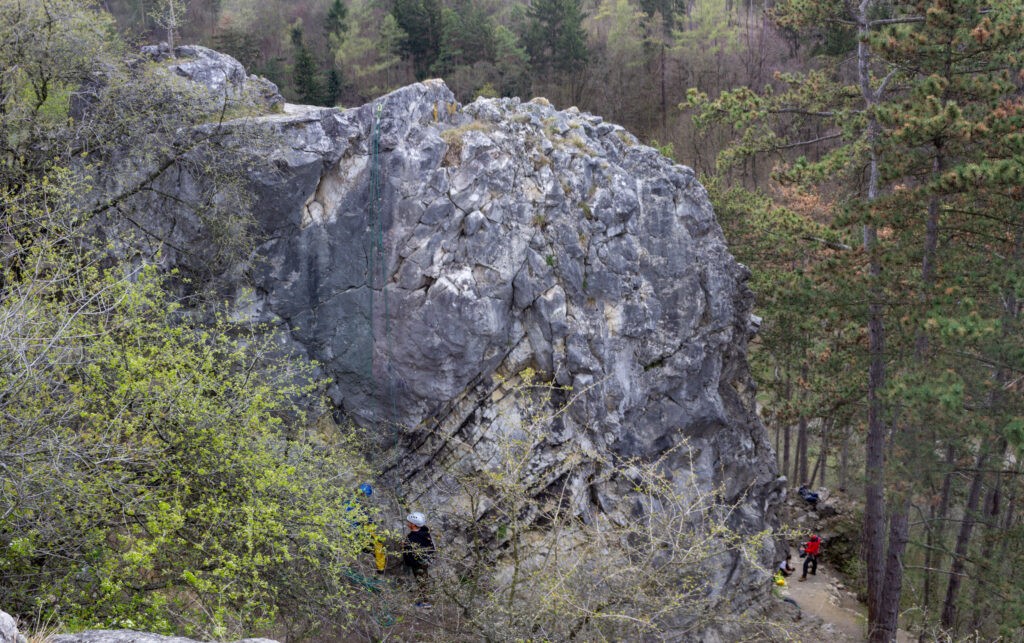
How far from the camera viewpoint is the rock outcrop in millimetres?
12062

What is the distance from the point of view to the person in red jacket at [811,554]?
54.2 feet

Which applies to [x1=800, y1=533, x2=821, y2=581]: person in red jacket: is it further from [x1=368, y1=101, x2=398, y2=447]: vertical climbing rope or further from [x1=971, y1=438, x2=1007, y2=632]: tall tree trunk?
[x1=368, y1=101, x2=398, y2=447]: vertical climbing rope

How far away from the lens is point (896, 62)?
11.4 m

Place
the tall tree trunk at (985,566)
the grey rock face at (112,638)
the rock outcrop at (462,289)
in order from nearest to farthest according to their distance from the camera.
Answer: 1. the grey rock face at (112,638)
2. the tall tree trunk at (985,566)
3. the rock outcrop at (462,289)

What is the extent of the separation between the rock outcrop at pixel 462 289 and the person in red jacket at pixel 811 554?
409cm

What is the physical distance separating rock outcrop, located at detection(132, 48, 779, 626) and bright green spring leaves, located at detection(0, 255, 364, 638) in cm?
520

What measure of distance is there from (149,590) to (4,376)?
2.07 metres

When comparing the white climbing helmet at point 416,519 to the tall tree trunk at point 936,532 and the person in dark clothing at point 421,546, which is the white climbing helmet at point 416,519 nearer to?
the person in dark clothing at point 421,546

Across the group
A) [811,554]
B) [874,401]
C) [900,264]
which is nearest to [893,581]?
[874,401]

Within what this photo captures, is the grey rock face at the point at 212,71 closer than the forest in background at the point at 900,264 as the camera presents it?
No

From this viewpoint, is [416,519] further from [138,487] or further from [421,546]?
[138,487]

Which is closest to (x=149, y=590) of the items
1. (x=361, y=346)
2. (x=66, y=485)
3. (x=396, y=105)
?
(x=66, y=485)

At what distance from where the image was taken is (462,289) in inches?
474

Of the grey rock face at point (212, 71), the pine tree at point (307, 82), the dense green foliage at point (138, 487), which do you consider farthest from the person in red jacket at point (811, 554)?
the pine tree at point (307, 82)
